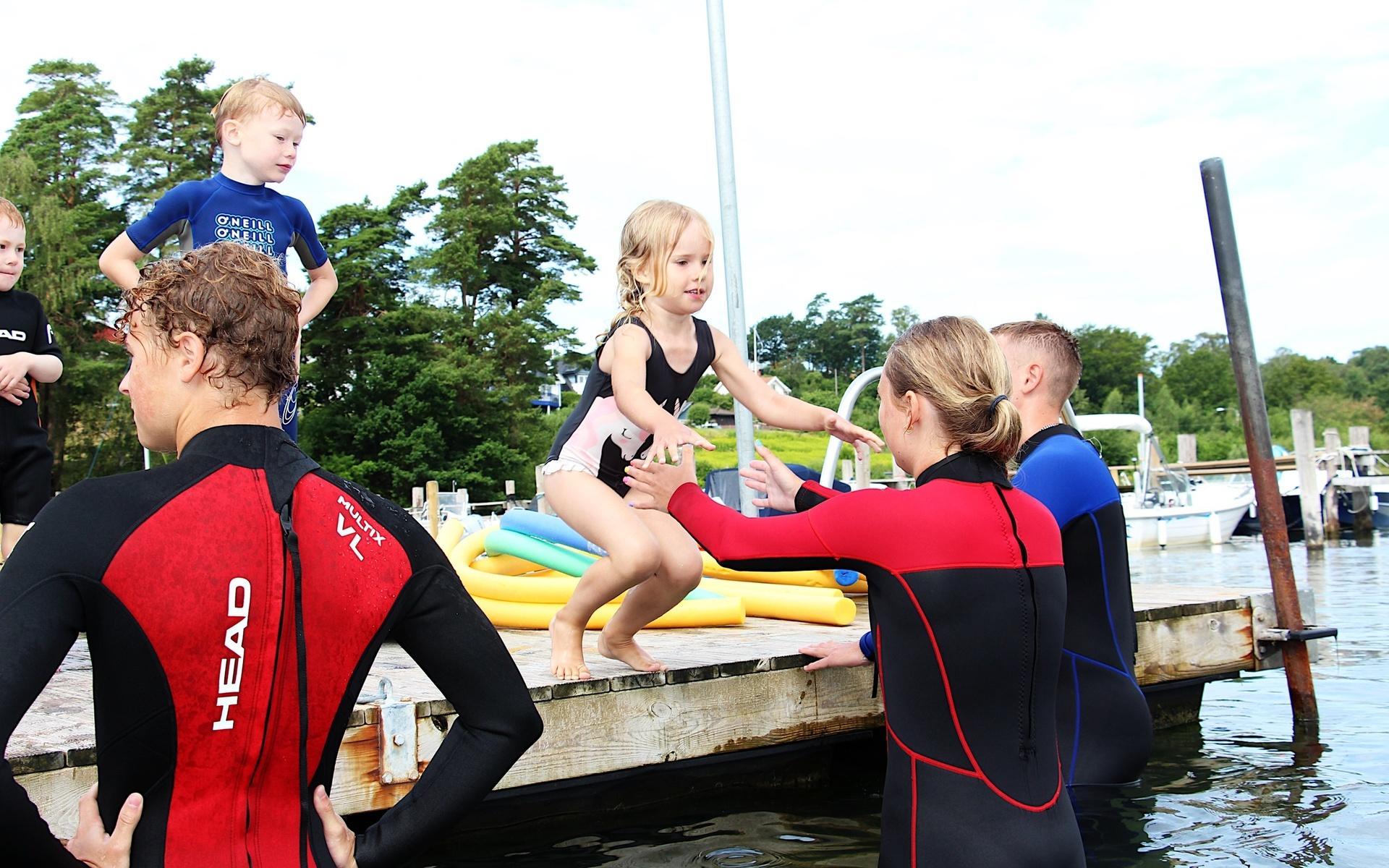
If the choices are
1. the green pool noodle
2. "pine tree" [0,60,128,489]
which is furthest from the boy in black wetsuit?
"pine tree" [0,60,128,489]

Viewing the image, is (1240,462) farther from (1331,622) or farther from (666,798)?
(666,798)

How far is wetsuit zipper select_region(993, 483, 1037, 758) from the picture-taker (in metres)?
2.95

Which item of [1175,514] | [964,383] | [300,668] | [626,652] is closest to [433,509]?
[1175,514]

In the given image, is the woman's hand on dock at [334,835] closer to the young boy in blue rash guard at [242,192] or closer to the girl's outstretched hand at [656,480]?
the girl's outstretched hand at [656,480]

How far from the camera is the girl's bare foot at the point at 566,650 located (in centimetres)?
477

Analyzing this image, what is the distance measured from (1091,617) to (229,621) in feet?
10.9

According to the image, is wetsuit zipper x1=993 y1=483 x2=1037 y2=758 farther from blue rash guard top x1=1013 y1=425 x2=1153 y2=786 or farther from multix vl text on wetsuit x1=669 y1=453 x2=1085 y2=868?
blue rash guard top x1=1013 y1=425 x2=1153 y2=786

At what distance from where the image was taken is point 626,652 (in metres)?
5.10

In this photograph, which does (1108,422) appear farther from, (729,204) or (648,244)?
(648,244)

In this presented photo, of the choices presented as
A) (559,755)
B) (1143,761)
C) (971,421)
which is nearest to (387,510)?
(971,421)

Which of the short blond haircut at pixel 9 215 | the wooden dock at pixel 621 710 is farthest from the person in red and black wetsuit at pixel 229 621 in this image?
the short blond haircut at pixel 9 215

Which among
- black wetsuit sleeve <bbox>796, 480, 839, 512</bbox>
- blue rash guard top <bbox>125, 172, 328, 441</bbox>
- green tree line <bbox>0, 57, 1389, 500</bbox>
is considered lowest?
black wetsuit sleeve <bbox>796, 480, 839, 512</bbox>

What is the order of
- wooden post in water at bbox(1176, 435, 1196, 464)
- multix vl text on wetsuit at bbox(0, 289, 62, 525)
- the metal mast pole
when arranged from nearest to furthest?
multix vl text on wetsuit at bbox(0, 289, 62, 525)
the metal mast pole
wooden post in water at bbox(1176, 435, 1196, 464)

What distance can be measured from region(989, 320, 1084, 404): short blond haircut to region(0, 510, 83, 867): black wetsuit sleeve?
3.59 m
